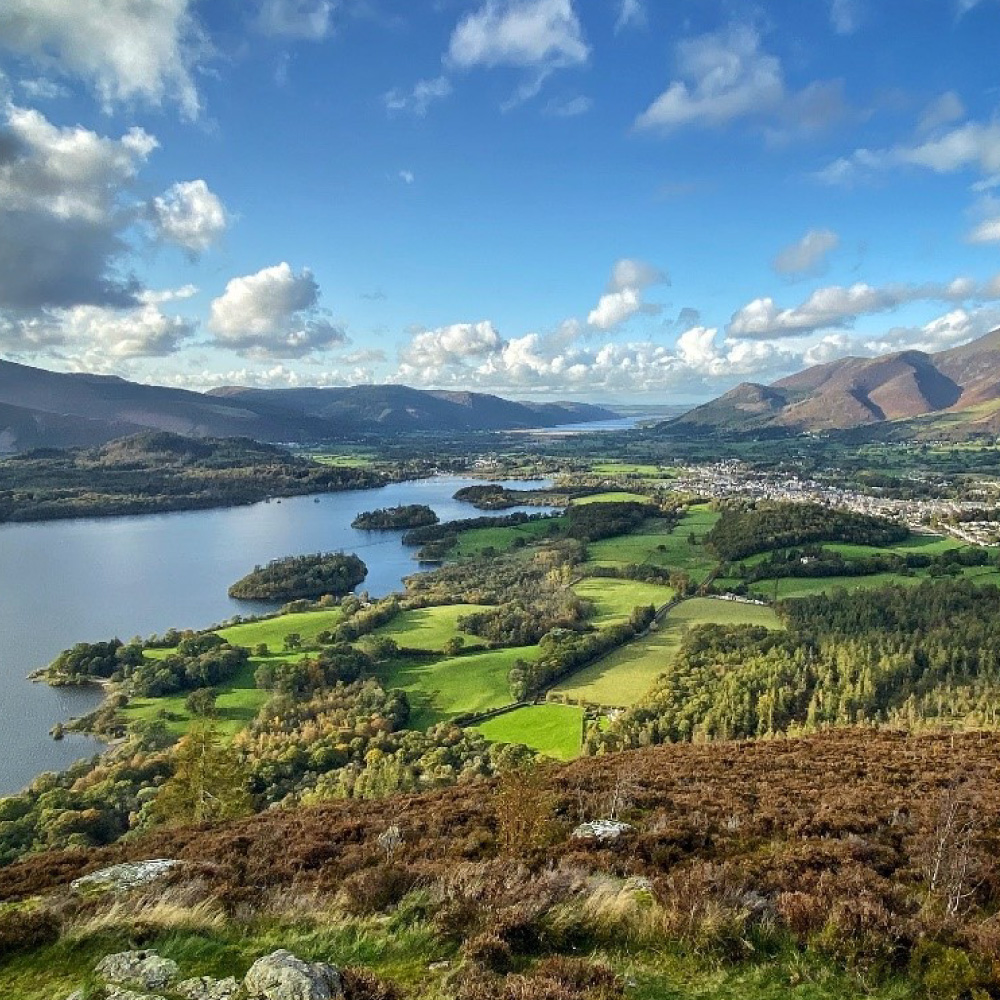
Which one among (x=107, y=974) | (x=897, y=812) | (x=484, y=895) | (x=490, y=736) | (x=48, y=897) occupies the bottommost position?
(x=490, y=736)

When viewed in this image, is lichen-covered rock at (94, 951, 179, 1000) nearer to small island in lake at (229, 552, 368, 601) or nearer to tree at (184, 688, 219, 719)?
tree at (184, 688, 219, 719)

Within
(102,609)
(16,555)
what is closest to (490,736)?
(102,609)

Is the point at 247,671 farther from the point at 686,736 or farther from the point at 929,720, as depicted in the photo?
the point at 929,720

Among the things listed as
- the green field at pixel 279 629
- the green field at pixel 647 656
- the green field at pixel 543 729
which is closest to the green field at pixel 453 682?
the green field at pixel 543 729

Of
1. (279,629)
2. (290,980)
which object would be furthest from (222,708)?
(290,980)

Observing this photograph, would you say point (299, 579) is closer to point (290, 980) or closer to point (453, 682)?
point (453, 682)

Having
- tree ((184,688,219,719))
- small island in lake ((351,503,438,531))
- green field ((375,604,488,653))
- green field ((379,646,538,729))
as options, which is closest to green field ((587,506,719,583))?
green field ((375,604,488,653))
